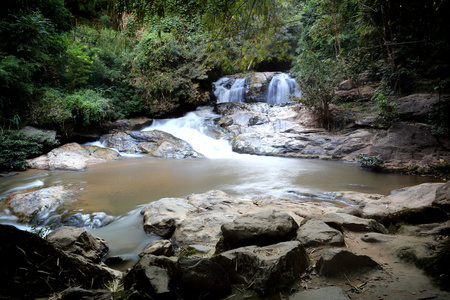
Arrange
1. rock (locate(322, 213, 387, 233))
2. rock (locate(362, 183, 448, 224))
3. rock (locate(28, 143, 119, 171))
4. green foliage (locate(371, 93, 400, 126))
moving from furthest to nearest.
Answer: green foliage (locate(371, 93, 400, 126)) < rock (locate(28, 143, 119, 171)) < rock (locate(362, 183, 448, 224)) < rock (locate(322, 213, 387, 233))

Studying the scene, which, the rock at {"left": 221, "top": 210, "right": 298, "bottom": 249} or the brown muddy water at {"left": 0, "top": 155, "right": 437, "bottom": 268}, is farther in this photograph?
the brown muddy water at {"left": 0, "top": 155, "right": 437, "bottom": 268}

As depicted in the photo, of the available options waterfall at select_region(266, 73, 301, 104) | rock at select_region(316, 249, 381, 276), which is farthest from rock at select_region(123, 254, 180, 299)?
waterfall at select_region(266, 73, 301, 104)

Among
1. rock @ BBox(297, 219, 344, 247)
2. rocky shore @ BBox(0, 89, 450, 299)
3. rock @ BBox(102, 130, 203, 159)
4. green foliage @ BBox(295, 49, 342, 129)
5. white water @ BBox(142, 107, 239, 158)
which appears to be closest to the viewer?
rocky shore @ BBox(0, 89, 450, 299)

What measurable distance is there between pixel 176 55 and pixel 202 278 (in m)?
15.1

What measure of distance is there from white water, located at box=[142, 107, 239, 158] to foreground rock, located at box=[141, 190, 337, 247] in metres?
5.93

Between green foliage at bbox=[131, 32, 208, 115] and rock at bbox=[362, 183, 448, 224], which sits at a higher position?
green foliage at bbox=[131, 32, 208, 115]

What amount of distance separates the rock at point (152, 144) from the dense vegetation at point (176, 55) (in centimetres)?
140

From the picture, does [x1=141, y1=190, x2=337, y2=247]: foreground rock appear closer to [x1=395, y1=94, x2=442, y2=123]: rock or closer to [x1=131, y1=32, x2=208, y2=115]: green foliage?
[x1=395, y1=94, x2=442, y2=123]: rock

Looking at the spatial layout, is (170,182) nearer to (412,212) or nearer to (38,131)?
(412,212)

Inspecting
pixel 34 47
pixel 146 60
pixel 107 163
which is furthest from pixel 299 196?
pixel 146 60

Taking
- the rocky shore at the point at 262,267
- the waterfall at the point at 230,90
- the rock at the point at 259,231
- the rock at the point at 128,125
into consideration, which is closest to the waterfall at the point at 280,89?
the waterfall at the point at 230,90

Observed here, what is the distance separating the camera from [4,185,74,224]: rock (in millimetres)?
4023

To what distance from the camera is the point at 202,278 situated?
139 cm

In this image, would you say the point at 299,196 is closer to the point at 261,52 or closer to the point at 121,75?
the point at 261,52
